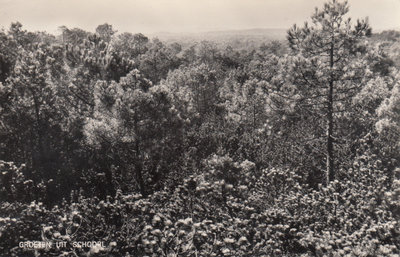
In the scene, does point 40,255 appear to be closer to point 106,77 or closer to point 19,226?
point 19,226

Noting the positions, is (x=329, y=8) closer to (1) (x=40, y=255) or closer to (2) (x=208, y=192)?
(2) (x=208, y=192)

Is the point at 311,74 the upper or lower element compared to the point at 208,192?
upper

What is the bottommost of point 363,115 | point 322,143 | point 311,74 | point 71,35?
point 322,143

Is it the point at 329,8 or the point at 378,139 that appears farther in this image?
the point at 378,139

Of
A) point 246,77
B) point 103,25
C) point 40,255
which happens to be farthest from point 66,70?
point 103,25

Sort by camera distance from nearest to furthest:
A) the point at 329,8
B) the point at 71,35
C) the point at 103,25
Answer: the point at 329,8
the point at 71,35
the point at 103,25

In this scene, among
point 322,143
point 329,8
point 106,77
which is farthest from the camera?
point 322,143
